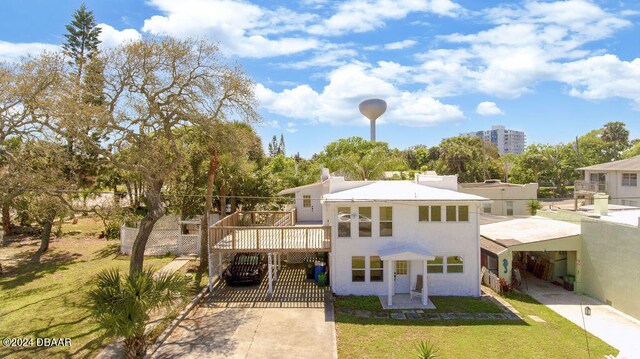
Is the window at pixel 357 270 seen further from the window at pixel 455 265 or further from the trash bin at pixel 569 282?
the trash bin at pixel 569 282

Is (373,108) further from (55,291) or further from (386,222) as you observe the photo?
(55,291)

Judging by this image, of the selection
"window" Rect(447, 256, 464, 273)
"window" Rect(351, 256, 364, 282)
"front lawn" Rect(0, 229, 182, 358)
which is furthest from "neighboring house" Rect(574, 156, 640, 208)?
"front lawn" Rect(0, 229, 182, 358)

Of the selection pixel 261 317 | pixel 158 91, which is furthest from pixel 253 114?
pixel 261 317

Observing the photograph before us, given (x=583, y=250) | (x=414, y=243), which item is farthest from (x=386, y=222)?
(x=583, y=250)

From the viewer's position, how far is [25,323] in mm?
12953

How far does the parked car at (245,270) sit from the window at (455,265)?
909 centimetres

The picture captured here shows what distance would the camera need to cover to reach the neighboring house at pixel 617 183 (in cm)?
3113

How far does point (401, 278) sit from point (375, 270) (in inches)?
51.2

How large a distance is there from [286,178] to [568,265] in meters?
26.1

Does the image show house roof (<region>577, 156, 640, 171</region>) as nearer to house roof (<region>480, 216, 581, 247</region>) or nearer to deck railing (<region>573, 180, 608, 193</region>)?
deck railing (<region>573, 180, 608, 193</region>)

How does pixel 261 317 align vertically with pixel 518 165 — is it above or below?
below

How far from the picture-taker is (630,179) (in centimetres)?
3192

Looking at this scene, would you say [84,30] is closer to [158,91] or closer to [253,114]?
[158,91]

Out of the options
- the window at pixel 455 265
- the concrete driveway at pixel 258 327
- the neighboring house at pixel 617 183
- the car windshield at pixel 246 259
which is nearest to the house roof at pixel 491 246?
the window at pixel 455 265
